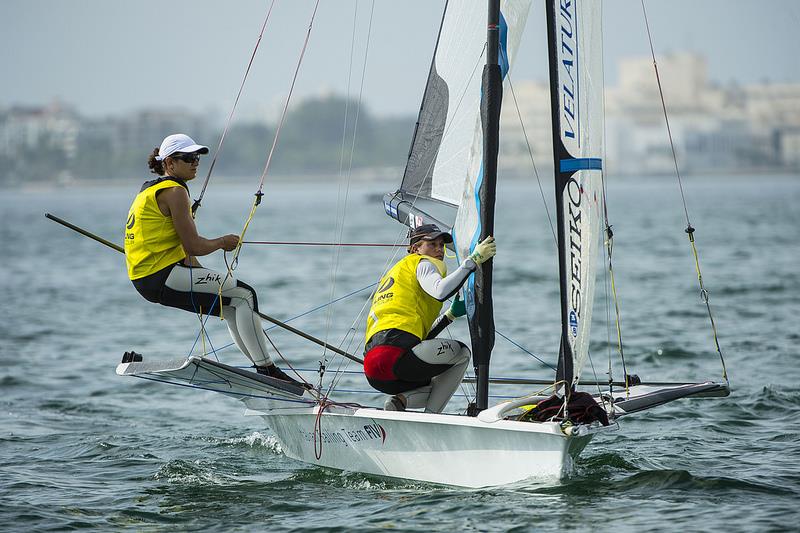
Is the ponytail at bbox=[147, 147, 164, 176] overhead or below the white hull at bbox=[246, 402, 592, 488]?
overhead

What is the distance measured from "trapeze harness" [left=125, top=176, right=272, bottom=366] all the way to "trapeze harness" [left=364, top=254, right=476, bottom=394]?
751mm

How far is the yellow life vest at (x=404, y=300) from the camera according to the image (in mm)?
5934

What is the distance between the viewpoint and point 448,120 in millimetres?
6848

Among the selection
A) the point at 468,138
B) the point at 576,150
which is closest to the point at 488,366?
the point at 576,150

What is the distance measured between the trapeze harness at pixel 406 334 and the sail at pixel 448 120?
1.96 ft

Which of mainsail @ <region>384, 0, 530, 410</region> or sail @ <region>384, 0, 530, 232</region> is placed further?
sail @ <region>384, 0, 530, 232</region>

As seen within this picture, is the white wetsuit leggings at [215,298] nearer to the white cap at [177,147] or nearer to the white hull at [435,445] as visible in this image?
the white hull at [435,445]

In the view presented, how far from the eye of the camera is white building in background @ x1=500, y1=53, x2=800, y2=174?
126 m

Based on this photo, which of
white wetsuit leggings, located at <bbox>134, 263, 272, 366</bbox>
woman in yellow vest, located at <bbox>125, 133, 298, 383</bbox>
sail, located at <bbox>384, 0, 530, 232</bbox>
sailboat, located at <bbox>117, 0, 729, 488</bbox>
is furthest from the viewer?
sail, located at <bbox>384, 0, 530, 232</bbox>

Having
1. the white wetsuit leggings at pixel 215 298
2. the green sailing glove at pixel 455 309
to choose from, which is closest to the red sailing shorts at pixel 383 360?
the green sailing glove at pixel 455 309

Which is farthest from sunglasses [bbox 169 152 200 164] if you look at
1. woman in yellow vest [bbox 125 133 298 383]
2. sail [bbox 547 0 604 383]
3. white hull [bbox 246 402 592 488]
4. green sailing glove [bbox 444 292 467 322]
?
sail [bbox 547 0 604 383]

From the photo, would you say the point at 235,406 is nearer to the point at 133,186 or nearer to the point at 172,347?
the point at 172,347

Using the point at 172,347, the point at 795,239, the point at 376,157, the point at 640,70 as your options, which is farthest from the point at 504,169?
the point at 172,347

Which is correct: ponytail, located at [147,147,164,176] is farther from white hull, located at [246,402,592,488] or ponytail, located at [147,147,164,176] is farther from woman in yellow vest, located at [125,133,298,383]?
white hull, located at [246,402,592,488]
